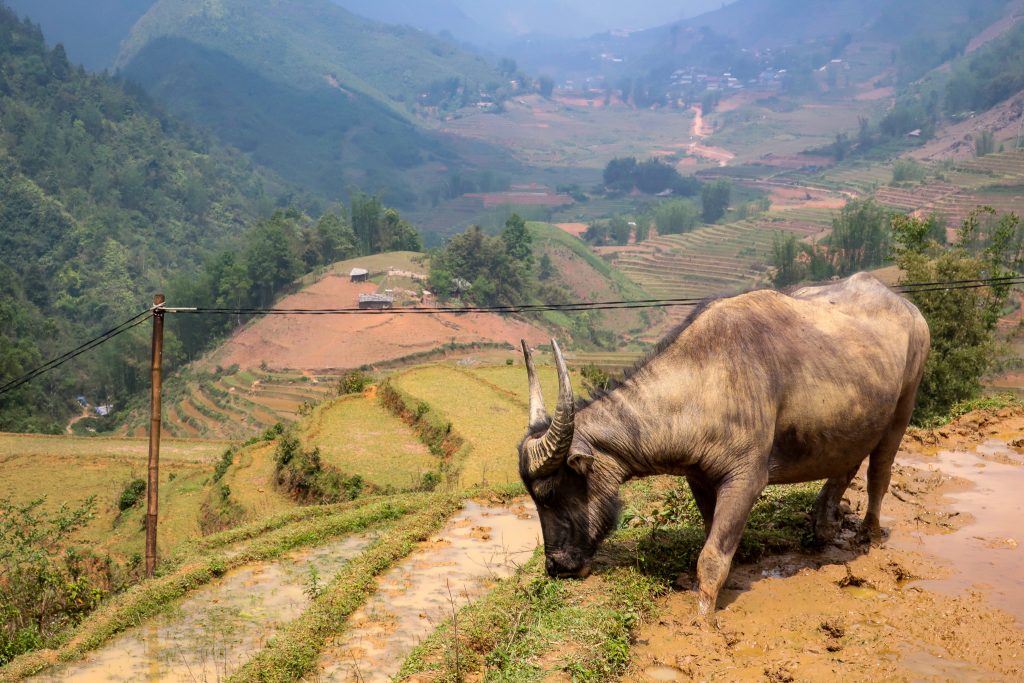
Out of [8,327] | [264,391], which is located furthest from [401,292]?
[8,327]

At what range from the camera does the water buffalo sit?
8180 mm

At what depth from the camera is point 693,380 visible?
8.35 meters

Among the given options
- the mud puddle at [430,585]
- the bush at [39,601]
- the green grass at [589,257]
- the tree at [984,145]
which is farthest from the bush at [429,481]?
the tree at [984,145]

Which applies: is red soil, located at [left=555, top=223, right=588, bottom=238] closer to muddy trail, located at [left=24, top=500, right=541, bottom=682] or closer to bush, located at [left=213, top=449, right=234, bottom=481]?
bush, located at [left=213, top=449, right=234, bottom=481]

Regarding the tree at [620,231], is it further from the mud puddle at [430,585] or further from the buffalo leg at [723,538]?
the buffalo leg at [723,538]

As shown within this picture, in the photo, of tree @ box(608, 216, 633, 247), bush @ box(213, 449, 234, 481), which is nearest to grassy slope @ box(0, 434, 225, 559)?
bush @ box(213, 449, 234, 481)

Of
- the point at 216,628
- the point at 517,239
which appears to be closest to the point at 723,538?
the point at 216,628

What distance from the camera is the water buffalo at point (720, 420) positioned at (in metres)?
8.18

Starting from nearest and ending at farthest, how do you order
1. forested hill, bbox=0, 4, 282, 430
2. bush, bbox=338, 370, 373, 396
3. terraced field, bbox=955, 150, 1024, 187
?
bush, bbox=338, 370, 373, 396 → forested hill, bbox=0, 4, 282, 430 → terraced field, bbox=955, 150, 1024, 187

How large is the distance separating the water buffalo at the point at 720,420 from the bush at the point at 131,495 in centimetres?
1765

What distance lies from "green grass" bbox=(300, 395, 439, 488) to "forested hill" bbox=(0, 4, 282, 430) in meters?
50.1

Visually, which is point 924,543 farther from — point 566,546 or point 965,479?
point 566,546

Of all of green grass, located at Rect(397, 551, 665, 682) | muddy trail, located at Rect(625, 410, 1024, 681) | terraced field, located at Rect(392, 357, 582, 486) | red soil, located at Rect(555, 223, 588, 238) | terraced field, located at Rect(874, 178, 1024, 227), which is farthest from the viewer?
red soil, located at Rect(555, 223, 588, 238)

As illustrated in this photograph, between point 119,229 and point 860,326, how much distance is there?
126 metres
